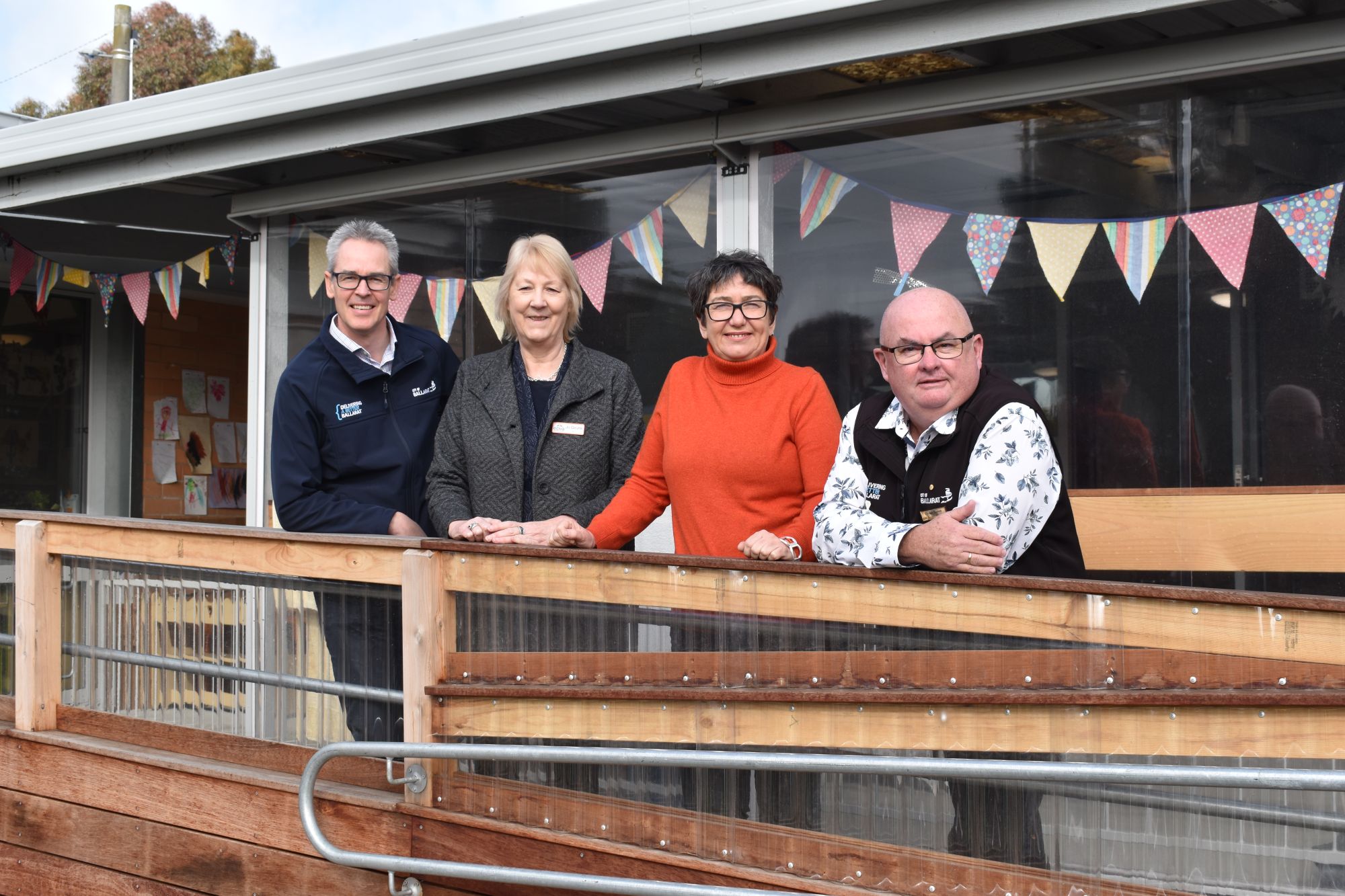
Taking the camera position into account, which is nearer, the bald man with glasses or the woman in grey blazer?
the bald man with glasses

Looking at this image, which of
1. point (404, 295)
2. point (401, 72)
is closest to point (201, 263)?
point (404, 295)

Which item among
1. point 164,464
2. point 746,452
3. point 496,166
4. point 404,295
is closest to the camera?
point 746,452

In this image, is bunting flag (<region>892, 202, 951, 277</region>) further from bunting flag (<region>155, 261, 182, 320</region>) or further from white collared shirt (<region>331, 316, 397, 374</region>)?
bunting flag (<region>155, 261, 182, 320</region>)

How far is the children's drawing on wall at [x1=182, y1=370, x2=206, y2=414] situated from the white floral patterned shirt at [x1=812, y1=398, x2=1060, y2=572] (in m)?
8.54

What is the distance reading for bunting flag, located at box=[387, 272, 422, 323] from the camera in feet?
19.2

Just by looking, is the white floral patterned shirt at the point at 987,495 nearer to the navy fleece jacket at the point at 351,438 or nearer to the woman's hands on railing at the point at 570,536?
the woman's hands on railing at the point at 570,536

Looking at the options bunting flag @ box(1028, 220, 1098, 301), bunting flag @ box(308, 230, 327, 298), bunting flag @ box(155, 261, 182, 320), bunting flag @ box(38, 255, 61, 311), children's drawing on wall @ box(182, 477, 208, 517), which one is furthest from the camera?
children's drawing on wall @ box(182, 477, 208, 517)

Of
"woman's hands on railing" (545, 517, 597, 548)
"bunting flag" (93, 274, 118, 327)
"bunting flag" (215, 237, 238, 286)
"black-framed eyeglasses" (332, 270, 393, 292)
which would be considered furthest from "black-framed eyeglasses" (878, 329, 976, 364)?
"bunting flag" (93, 274, 118, 327)

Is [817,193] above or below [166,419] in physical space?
above

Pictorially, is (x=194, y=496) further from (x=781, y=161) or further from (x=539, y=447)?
(x=539, y=447)

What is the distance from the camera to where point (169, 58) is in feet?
122

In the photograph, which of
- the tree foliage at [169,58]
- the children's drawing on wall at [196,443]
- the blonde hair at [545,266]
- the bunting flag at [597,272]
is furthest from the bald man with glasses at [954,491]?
the tree foliage at [169,58]

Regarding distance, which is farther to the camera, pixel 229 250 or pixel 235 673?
pixel 229 250

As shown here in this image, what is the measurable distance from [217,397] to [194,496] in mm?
816
